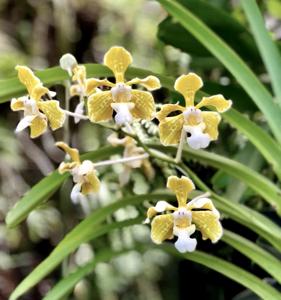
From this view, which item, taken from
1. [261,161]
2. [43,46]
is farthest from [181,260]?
[43,46]

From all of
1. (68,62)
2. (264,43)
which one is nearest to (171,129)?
(68,62)

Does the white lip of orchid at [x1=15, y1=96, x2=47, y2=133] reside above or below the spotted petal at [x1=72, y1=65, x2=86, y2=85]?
below

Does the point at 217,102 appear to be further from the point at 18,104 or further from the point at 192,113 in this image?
the point at 18,104

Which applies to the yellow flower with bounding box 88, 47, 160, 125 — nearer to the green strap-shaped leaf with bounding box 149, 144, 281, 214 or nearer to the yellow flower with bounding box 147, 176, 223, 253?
the yellow flower with bounding box 147, 176, 223, 253

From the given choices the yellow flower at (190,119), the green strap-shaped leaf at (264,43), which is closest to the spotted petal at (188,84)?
the yellow flower at (190,119)

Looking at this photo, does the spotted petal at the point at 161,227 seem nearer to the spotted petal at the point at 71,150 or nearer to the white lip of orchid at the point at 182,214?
the white lip of orchid at the point at 182,214

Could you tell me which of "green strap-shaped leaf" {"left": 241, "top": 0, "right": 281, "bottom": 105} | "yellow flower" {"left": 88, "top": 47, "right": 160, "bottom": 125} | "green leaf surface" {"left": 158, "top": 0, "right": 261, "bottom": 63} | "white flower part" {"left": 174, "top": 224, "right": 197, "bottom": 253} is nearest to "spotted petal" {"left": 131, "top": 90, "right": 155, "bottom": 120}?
"yellow flower" {"left": 88, "top": 47, "right": 160, "bottom": 125}

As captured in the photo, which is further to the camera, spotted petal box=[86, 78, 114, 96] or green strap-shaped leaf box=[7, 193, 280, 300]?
green strap-shaped leaf box=[7, 193, 280, 300]

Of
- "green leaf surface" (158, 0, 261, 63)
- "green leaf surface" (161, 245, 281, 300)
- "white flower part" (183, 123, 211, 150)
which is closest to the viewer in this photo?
"white flower part" (183, 123, 211, 150)
